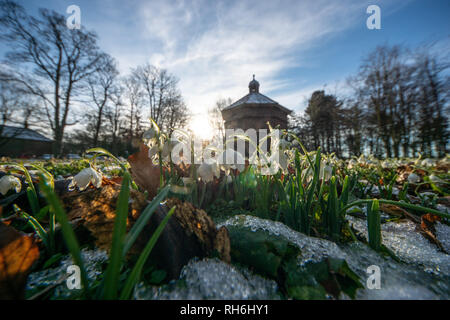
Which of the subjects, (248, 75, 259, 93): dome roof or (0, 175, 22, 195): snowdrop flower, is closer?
(0, 175, 22, 195): snowdrop flower

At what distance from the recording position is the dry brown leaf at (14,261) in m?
0.44

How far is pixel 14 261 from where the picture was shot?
472 mm

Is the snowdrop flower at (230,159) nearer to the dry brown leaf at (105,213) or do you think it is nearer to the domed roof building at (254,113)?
the dry brown leaf at (105,213)

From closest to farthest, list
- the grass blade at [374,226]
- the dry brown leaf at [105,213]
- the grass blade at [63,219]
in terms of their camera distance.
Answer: the grass blade at [63,219]
the dry brown leaf at [105,213]
the grass blade at [374,226]

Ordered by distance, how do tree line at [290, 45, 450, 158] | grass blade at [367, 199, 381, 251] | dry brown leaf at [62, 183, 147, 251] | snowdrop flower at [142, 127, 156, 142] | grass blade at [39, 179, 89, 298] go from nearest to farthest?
grass blade at [39, 179, 89, 298] < dry brown leaf at [62, 183, 147, 251] < grass blade at [367, 199, 381, 251] < snowdrop flower at [142, 127, 156, 142] < tree line at [290, 45, 450, 158]

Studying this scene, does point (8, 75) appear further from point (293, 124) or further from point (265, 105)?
point (293, 124)

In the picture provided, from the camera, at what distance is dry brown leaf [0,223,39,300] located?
442 millimetres

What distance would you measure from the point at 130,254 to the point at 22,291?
23 cm

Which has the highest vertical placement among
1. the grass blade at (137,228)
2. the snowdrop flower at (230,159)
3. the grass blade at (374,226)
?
the snowdrop flower at (230,159)


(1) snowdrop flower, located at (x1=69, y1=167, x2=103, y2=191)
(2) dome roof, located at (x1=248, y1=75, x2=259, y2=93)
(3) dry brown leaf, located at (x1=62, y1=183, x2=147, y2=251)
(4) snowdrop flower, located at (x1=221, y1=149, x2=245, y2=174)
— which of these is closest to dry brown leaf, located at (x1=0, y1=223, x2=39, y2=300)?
(3) dry brown leaf, located at (x1=62, y1=183, x2=147, y2=251)

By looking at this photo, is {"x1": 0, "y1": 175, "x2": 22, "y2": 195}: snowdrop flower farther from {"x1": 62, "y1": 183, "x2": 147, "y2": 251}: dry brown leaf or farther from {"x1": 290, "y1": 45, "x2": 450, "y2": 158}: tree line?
{"x1": 290, "y1": 45, "x2": 450, "y2": 158}: tree line

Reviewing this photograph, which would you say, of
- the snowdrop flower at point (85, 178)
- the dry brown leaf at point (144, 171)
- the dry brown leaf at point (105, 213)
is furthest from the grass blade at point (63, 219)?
the dry brown leaf at point (144, 171)

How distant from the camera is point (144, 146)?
3.41 feet

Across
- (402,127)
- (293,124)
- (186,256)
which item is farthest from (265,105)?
(186,256)
